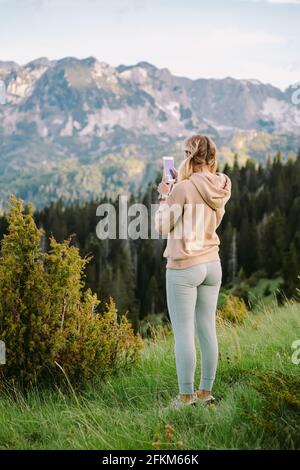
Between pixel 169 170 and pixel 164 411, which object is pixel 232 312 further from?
pixel 164 411

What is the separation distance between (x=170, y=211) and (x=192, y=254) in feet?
1.66

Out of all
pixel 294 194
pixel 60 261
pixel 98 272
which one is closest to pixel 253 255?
pixel 294 194

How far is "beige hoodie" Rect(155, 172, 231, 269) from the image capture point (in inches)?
241

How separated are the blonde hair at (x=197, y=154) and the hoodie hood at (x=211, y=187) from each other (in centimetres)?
10

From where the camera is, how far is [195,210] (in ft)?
20.6

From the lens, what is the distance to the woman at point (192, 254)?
6126 millimetres

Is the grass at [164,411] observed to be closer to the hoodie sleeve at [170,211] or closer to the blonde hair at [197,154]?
the hoodie sleeve at [170,211]

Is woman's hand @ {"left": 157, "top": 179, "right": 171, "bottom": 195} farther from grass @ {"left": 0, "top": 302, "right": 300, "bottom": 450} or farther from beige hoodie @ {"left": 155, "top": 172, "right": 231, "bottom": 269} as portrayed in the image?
grass @ {"left": 0, "top": 302, "right": 300, "bottom": 450}

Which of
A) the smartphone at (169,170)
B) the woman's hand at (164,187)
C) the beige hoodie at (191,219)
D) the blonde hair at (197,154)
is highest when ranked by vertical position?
the blonde hair at (197,154)

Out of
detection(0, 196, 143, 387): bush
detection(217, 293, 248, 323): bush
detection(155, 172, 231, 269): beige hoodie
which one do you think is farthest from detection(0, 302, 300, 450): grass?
detection(217, 293, 248, 323): bush

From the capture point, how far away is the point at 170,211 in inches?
241

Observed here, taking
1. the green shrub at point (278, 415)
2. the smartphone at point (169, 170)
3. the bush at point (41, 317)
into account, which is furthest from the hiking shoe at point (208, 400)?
the smartphone at point (169, 170)
